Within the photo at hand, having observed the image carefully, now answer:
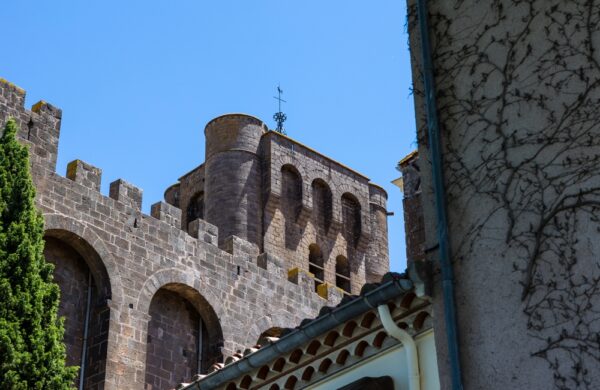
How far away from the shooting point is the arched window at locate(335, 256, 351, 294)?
2945 centimetres

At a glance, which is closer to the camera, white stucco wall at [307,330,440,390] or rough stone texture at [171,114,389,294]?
white stucco wall at [307,330,440,390]

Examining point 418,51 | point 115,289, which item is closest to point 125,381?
point 115,289

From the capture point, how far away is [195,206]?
3092cm

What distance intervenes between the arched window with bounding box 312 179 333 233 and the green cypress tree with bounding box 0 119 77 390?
14.0m

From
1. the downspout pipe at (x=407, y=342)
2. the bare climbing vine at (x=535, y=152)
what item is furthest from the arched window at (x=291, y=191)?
the bare climbing vine at (x=535, y=152)

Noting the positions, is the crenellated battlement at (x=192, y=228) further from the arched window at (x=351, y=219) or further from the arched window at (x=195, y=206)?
the arched window at (x=195, y=206)

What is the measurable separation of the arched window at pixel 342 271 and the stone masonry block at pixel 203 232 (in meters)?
8.46

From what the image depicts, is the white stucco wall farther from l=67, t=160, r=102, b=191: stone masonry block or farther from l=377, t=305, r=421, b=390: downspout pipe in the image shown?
l=67, t=160, r=102, b=191: stone masonry block

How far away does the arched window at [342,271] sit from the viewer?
96.6 ft

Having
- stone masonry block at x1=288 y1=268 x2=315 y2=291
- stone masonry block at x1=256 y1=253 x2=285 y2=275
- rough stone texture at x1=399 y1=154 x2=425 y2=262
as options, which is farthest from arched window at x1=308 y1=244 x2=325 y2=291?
rough stone texture at x1=399 y1=154 x2=425 y2=262

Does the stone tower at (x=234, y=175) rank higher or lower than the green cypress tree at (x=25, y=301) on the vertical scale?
higher

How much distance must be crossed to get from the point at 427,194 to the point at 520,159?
2.03ft

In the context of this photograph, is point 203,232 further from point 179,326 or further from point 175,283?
point 179,326

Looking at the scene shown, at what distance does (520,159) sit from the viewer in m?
5.98
